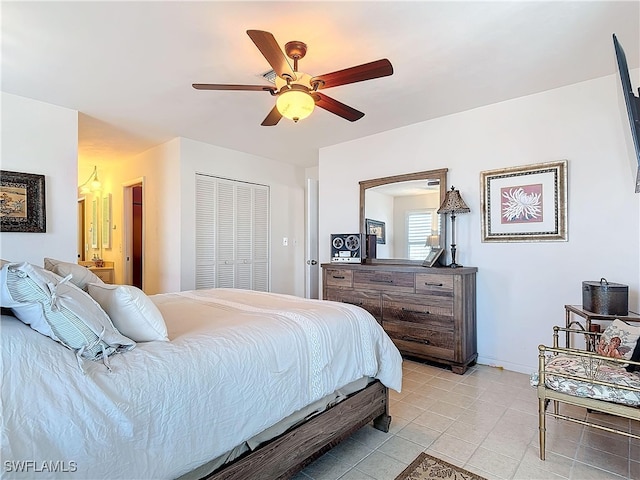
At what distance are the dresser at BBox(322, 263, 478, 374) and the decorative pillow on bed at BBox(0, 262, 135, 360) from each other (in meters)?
2.72

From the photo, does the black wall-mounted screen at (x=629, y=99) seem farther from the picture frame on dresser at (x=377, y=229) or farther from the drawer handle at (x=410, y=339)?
the picture frame on dresser at (x=377, y=229)

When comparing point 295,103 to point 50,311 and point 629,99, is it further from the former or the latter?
point 629,99

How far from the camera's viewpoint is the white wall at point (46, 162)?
3.08 metres

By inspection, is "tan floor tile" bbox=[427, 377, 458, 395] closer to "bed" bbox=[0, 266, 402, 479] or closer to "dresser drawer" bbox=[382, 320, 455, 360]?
"dresser drawer" bbox=[382, 320, 455, 360]

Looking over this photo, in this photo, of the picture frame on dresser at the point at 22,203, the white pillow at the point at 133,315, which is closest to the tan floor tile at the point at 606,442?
the white pillow at the point at 133,315

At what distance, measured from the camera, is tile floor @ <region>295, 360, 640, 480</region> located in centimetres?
177

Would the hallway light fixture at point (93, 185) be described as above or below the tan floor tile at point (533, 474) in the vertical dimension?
above

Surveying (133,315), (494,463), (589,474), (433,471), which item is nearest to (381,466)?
(433,471)

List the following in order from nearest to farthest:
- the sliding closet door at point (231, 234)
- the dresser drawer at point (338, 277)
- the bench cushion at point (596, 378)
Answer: the bench cushion at point (596, 378)
the dresser drawer at point (338, 277)
the sliding closet door at point (231, 234)

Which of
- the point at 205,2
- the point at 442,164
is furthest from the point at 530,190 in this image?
the point at 205,2

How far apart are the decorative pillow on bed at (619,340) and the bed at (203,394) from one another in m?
1.22

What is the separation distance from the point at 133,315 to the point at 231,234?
3640mm

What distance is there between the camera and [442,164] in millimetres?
3660

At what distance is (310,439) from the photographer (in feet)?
5.36
